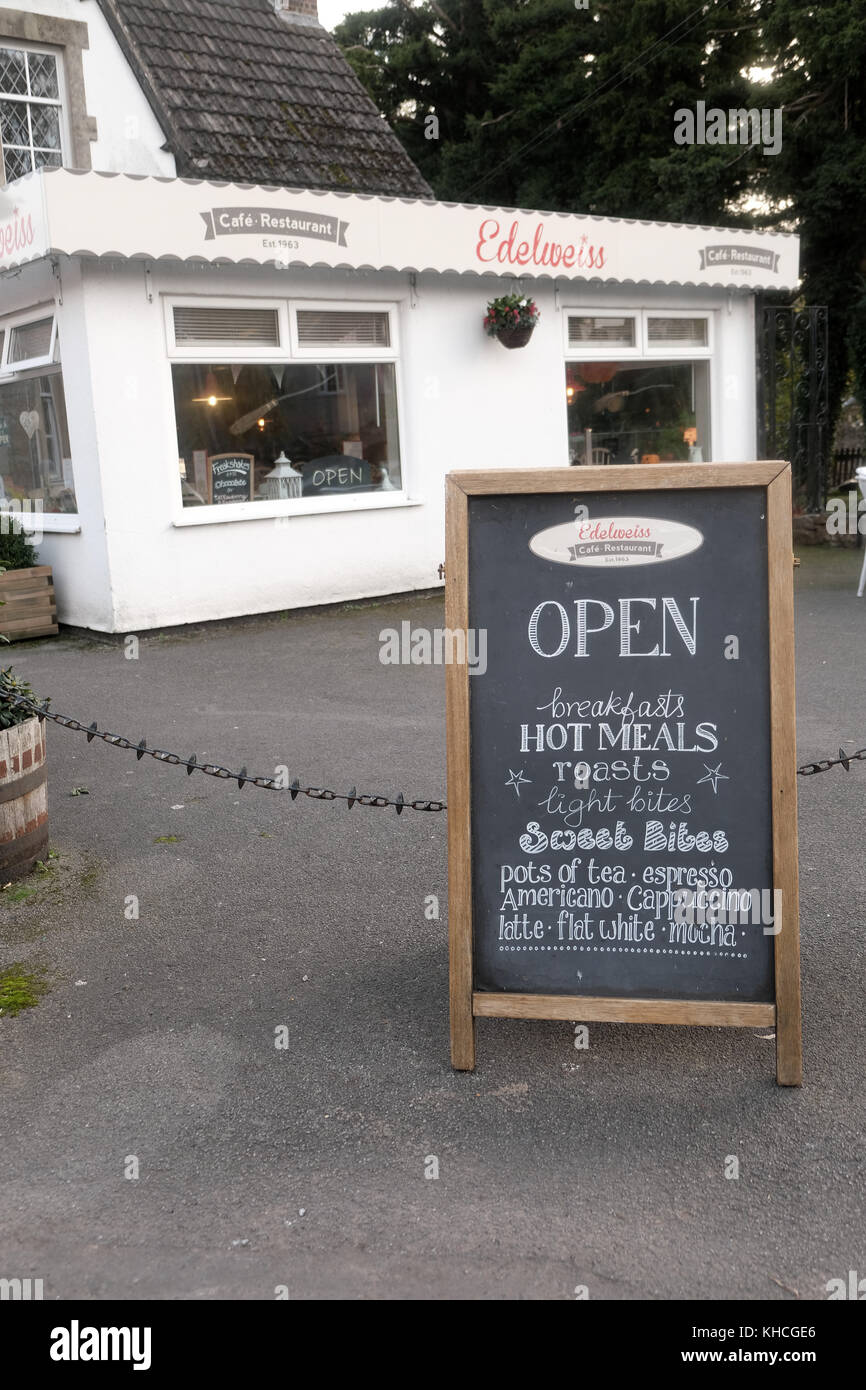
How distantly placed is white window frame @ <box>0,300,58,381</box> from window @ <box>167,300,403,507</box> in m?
0.98

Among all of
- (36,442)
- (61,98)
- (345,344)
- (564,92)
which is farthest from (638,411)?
(564,92)

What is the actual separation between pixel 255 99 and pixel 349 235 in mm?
3746

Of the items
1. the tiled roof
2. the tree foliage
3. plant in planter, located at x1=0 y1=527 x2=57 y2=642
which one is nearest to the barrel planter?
plant in planter, located at x1=0 y1=527 x2=57 y2=642

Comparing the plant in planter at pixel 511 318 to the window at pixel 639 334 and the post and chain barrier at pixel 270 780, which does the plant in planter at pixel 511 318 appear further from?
the post and chain barrier at pixel 270 780

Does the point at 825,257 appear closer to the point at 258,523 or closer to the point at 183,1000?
the point at 258,523

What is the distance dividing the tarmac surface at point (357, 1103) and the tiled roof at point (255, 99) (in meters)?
8.94

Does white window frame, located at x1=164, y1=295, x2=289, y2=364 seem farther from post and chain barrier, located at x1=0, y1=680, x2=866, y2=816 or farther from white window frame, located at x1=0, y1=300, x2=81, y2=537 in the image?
post and chain barrier, located at x1=0, y1=680, x2=866, y2=816

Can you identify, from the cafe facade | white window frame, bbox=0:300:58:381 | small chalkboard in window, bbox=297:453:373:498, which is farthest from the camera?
small chalkboard in window, bbox=297:453:373:498

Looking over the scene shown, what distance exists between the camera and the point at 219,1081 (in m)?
3.52

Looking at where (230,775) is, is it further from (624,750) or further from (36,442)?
(36,442)

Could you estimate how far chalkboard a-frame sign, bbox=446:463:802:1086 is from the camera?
339cm

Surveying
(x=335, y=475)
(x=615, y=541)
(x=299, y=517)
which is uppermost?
(x=335, y=475)

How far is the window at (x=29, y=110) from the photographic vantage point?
1230cm

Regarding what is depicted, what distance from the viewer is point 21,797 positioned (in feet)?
16.2
